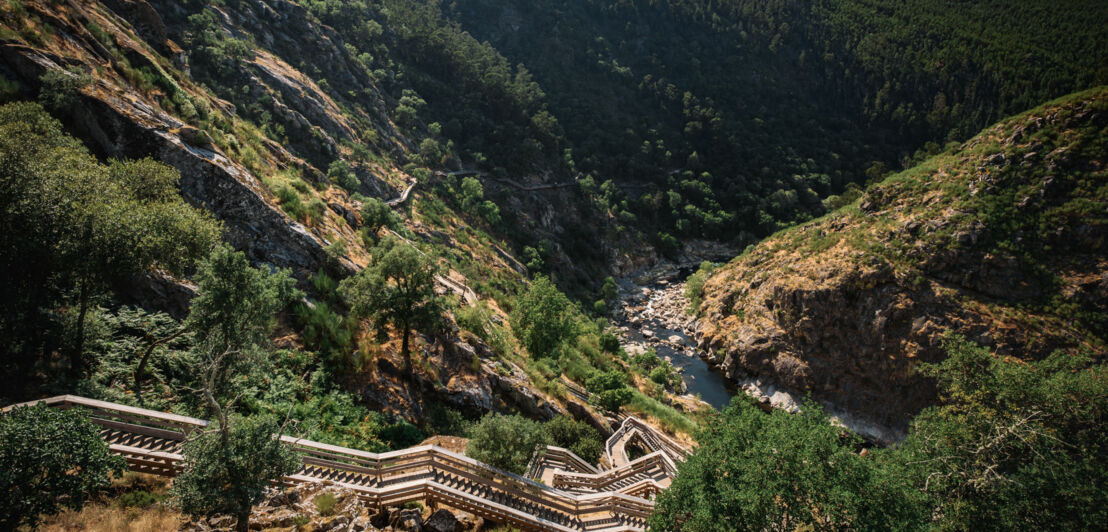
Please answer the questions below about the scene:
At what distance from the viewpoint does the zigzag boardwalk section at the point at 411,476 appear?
39.3 ft

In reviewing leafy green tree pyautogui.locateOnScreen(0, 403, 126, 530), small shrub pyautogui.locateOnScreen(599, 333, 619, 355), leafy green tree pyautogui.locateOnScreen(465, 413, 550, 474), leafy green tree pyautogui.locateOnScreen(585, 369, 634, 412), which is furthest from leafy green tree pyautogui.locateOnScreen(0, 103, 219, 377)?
small shrub pyautogui.locateOnScreen(599, 333, 619, 355)

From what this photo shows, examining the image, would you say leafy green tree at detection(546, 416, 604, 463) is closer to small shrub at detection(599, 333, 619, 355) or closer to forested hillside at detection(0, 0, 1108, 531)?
forested hillside at detection(0, 0, 1108, 531)

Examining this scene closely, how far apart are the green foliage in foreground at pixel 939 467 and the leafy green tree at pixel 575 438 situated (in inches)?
328

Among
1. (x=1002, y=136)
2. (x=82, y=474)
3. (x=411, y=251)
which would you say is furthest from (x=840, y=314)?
(x=82, y=474)

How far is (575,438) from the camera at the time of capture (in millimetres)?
24891

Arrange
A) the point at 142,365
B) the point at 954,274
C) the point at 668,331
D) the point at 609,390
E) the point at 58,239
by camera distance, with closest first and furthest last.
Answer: the point at 58,239, the point at 142,365, the point at 609,390, the point at 954,274, the point at 668,331

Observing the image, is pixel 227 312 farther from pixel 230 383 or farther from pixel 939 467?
pixel 939 467

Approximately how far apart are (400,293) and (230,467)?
566 inches

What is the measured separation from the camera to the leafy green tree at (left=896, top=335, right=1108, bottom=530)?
17.0 m

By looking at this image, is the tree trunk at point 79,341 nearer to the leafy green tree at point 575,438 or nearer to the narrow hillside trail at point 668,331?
the leafy green tree at point 575,438

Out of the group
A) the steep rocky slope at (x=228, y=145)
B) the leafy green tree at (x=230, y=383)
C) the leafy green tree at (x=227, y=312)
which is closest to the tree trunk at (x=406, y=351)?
the steep rocky slope at (x=228, y=145)

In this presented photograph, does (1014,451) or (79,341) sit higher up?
(1014,451)

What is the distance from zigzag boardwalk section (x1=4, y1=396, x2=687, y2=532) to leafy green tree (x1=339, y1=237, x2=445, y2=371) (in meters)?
9.00

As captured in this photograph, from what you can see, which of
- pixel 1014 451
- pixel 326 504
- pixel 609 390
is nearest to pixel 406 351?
pixel 326 504
